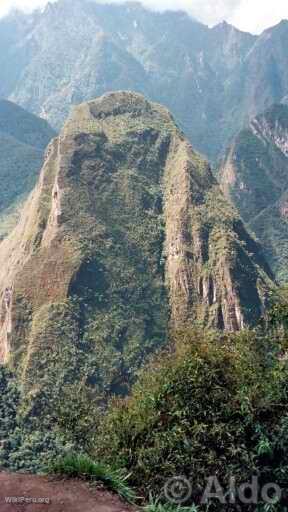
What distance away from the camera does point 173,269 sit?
86.3 metres

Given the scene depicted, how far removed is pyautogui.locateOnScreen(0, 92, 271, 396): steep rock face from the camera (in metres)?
75.9

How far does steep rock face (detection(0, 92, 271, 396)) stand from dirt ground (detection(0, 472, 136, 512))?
56581mm

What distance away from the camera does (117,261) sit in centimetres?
8556

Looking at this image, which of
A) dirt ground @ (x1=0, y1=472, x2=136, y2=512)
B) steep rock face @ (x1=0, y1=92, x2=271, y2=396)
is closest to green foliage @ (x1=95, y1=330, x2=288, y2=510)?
dirt ground @ (x1=0, y1=472, x2=136, y2=512)

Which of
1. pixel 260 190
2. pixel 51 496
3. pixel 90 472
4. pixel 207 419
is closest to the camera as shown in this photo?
pixel 51 496

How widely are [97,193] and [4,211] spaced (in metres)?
88.7

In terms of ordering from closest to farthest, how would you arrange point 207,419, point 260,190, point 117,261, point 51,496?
point 51,496 → point 207,419 → point 117,261 → point 260,190

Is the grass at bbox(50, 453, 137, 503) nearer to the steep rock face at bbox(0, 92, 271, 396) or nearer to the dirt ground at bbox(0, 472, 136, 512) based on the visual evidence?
the dirt ground at bbox(0, 472, 136, 512)

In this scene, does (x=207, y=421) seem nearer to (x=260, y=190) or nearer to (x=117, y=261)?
(x=117, y=261)

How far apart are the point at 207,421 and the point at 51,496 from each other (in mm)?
8253

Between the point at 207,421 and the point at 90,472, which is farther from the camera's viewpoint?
the point at 207,421

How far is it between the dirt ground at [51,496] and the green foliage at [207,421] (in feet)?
15.4

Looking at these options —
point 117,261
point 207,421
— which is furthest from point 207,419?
point 117,261

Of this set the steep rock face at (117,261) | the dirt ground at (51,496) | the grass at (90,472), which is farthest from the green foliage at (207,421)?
the steep rock face at (117,261)
